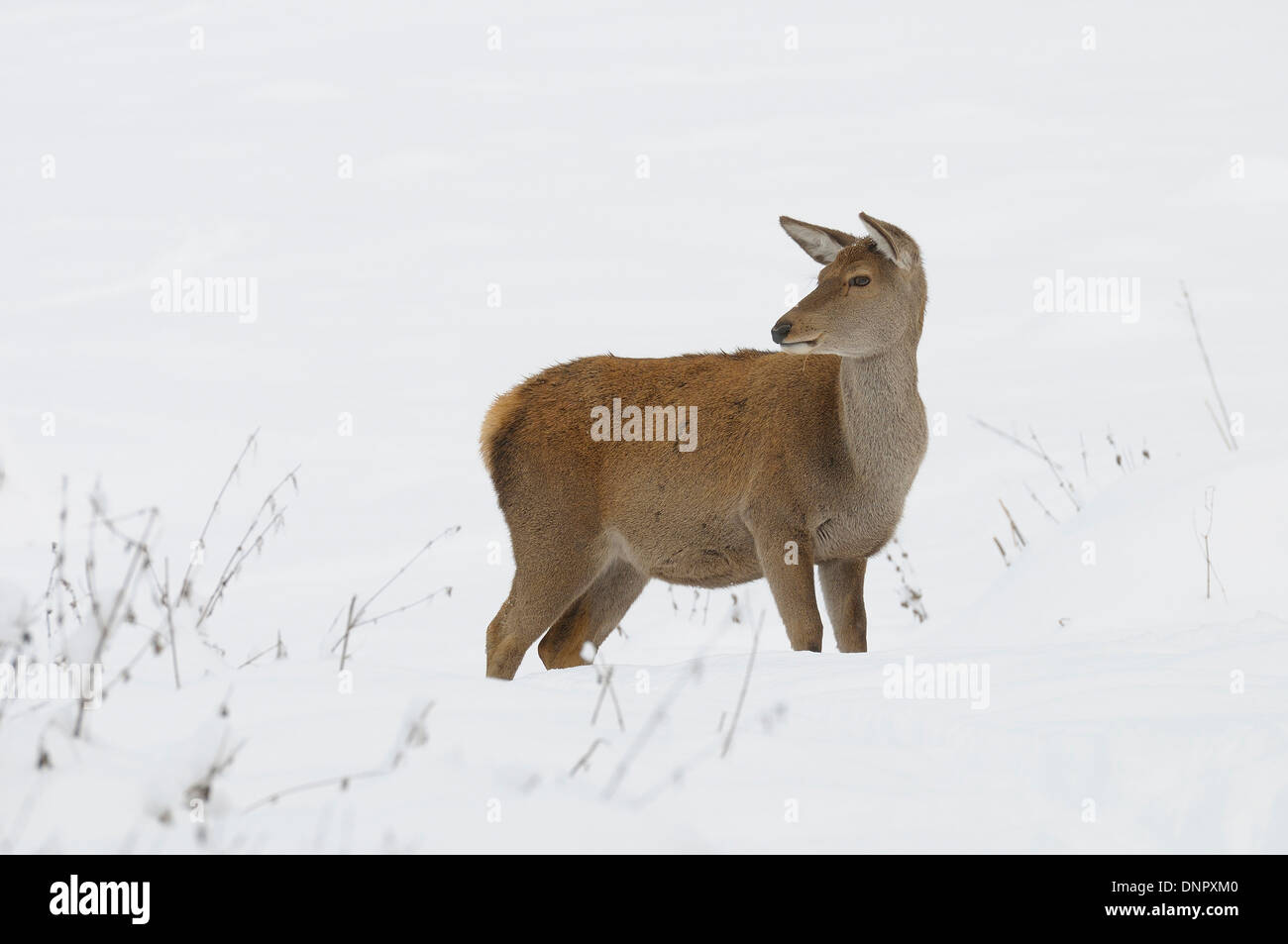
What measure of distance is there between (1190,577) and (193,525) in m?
6.85

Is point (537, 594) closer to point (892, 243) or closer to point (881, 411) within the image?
point (881, 411)

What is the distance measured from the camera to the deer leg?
6035mm

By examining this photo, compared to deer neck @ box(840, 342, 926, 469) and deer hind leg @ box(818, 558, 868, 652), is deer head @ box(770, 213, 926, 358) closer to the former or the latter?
deer neck @ box(840, 342, 926, 469)

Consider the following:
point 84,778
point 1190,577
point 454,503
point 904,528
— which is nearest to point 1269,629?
point 1190,577

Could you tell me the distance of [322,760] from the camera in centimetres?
294

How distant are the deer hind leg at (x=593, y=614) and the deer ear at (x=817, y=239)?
1.56 meters

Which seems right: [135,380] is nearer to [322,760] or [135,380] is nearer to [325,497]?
[325,497]

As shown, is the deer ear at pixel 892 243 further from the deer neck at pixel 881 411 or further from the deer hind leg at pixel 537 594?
the deer hind leg at pixel 537 594

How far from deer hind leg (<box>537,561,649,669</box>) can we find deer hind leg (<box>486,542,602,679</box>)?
28cm
